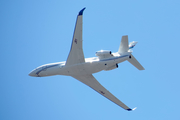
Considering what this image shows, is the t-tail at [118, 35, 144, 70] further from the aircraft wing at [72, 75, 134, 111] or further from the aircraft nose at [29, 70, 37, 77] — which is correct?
the aircraft nose at [29, 70, 37, 77]

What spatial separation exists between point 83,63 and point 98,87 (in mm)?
6774

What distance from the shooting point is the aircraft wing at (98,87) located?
39.8 m

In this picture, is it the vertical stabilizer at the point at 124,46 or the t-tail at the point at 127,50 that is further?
the t-tail at the point at 127,50

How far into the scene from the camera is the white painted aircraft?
111 feet

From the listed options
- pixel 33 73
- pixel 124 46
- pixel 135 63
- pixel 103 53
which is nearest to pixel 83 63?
pixel 103 53

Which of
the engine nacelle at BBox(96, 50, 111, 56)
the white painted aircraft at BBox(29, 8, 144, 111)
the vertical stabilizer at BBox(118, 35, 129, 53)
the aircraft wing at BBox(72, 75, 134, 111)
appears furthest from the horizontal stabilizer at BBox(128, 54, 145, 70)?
the aircraft wing at BBox(72, 75, 134, 111)

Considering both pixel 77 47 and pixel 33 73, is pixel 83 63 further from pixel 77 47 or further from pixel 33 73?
pixel 33 73

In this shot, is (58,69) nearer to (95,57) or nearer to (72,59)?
(72,59)

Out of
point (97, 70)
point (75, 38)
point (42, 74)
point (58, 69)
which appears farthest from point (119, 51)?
Answer: point (42, 74)

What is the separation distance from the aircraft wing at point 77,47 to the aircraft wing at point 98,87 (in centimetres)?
430

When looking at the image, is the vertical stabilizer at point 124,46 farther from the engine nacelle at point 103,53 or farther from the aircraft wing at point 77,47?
the aircraft wing at point 77,47

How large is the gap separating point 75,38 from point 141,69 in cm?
1069

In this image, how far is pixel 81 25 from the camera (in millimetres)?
31000

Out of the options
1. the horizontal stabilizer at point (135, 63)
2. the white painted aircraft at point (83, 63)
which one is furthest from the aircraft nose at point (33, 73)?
the horizontal stabilizer at point (135, 63)
